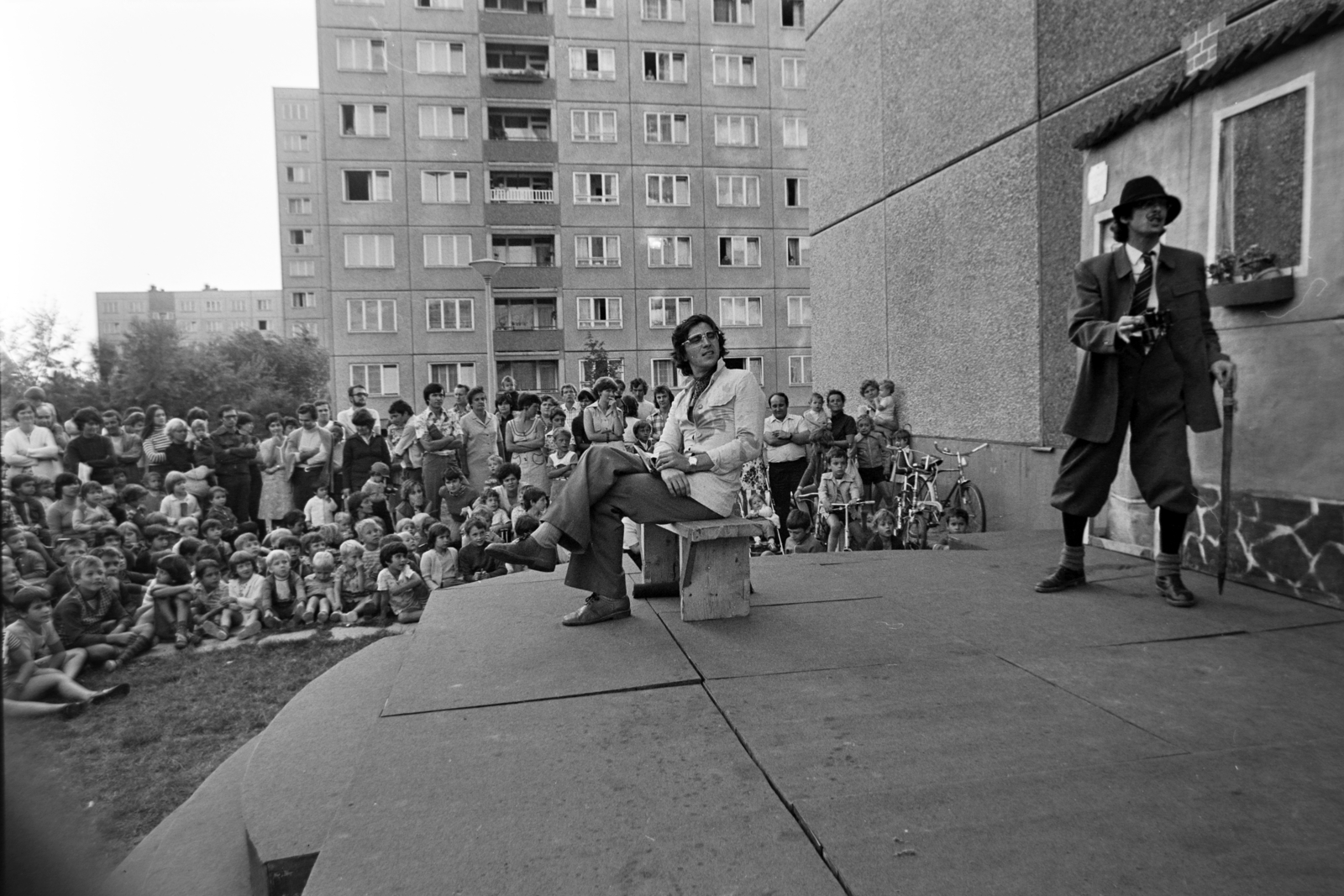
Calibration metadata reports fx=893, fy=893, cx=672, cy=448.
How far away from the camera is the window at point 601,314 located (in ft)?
131

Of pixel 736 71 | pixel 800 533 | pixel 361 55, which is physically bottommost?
pixel 800 533

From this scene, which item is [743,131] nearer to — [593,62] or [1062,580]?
[593,62]

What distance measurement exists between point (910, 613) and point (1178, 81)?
3424 millimetres

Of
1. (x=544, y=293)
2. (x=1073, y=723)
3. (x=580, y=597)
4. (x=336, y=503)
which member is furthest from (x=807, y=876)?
(x=544, y=293)

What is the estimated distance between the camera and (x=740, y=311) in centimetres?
4075

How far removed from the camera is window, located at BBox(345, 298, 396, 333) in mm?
38188

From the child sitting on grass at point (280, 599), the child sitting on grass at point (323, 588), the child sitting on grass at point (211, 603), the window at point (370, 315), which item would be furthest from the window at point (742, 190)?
the child sitting on grass at point (211, 603)

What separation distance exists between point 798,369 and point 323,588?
35096 millimetres

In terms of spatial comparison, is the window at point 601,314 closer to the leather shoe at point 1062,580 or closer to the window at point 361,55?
the window at point 361,55

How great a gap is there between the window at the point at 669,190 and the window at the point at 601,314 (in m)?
4.75

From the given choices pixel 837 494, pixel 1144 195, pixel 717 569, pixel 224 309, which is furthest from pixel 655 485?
pixel 224 309

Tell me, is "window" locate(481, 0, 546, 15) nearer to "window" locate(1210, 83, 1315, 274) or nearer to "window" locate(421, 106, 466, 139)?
"window" locate(421, 106, 466, 139)

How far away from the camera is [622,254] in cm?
3994

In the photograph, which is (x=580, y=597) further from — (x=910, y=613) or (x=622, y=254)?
(x=622, y=254)
